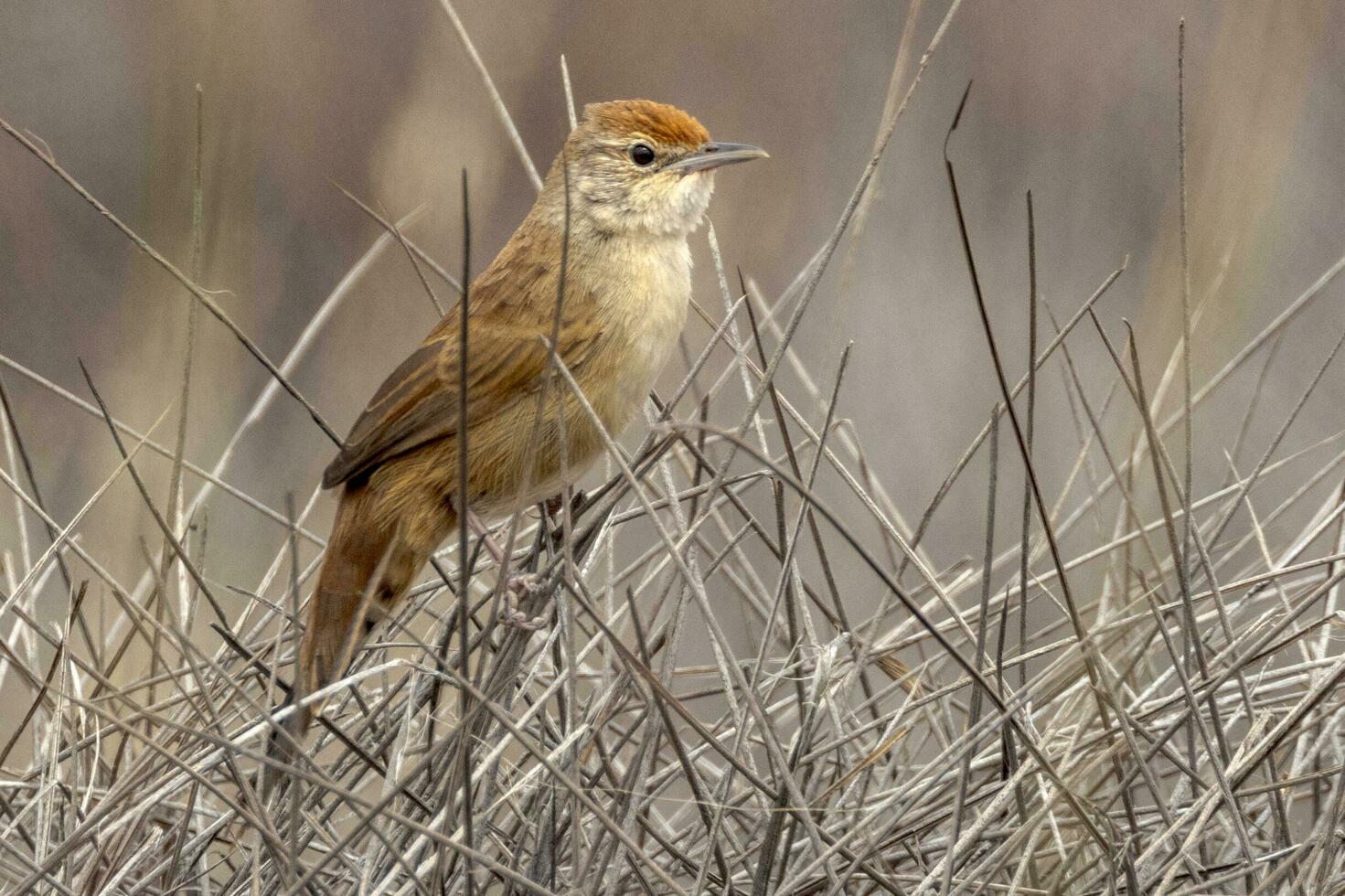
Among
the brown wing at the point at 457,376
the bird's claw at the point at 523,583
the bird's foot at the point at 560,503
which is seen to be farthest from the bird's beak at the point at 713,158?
the bird's claw at the point at 523,583

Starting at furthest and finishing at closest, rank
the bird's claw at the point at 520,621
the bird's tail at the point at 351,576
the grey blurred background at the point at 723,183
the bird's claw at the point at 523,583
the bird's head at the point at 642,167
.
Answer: the grey blurred background at the point at 723,183
the bird's head at the point at 642,167
the bird's tail at the point at 351,576
the bird's claw at the point at 523,583
the bird's claw at the point at 520,621

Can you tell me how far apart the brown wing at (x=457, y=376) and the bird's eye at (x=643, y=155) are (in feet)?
1.30

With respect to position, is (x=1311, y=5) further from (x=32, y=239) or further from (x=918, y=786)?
(x=32, y=239)

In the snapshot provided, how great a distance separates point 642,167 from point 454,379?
707mm

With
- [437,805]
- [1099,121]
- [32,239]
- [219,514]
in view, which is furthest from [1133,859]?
[32,239]

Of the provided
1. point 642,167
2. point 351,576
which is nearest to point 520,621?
point 351,576

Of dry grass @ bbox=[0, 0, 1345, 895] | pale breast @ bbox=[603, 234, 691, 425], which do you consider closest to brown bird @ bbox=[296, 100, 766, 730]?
pale breast @ bbox=[603, 234, 691, 425]

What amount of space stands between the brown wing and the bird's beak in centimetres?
43

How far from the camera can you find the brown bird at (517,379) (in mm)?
3199

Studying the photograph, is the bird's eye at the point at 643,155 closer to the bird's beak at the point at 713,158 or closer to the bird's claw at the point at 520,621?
the bird's beak at the point at 713,158

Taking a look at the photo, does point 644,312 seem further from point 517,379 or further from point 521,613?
point 521,613

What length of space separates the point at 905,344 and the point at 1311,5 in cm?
239

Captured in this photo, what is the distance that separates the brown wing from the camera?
3.31 meters

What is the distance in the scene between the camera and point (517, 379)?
332cm
